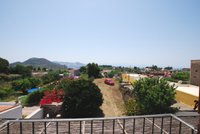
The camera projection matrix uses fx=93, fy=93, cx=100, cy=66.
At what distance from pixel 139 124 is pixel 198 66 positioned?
13324 millimetres

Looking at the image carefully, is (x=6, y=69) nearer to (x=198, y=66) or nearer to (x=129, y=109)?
(x=129, y=109)

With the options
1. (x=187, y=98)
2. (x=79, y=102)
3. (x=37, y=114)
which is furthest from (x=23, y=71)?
(x=187, y=98)

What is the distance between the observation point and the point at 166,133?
3.32 metres

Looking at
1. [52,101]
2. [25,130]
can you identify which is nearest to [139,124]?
[25,130]

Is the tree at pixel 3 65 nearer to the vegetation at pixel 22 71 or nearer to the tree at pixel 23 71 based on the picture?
the vegetation at pixel 22 71

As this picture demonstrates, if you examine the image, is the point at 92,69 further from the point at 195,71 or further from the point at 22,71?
the point at 22,71

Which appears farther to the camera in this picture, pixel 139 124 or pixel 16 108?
pixel 16 108

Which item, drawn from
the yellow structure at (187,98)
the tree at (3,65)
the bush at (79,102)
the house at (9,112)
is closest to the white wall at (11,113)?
the house at (9,112)

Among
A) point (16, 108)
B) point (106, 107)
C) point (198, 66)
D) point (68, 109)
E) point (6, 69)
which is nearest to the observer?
point (16, 108)

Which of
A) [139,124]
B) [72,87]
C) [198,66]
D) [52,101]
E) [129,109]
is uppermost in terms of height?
[198,66]

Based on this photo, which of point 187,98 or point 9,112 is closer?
point 9,112

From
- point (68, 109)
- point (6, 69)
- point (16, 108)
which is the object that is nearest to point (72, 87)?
point (68, 109)

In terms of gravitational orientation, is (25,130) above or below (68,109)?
above

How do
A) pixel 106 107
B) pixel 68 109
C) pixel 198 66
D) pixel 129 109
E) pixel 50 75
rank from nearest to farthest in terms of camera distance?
1. pixel 68 109
2. pixel 129 109
3. pixel 106 107
4. pixel 198 66
5. pixel 50 75
